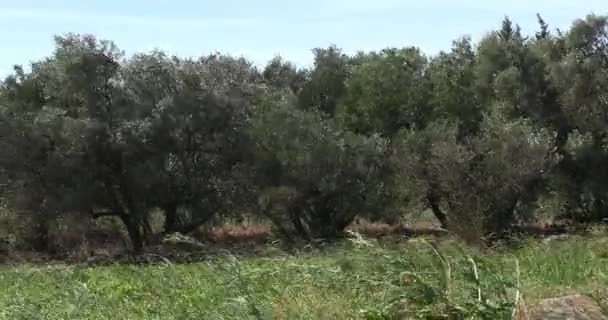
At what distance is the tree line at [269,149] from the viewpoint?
26781 mm

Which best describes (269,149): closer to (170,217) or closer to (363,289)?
(170,217)

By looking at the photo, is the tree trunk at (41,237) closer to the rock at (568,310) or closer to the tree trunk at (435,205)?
the tree trunk at (435,205)

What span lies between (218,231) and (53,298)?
2062 centimetres

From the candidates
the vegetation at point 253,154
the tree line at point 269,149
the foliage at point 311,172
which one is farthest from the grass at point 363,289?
the foliage at point 311,172

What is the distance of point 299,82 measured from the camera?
41469 millimetres

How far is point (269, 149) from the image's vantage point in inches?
1137

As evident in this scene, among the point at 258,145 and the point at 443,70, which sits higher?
the point at 443,70

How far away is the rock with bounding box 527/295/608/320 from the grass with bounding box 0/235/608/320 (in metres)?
0.18

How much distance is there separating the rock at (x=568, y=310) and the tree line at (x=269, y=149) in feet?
64.6

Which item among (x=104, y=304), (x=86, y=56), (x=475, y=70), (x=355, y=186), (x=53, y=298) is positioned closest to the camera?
(x=104, y=304)

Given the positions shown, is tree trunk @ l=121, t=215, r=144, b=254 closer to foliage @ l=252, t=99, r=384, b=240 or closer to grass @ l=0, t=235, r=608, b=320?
foliage @ l=252, t=99, r=384, b=240

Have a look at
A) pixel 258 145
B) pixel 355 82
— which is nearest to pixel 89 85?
pixel 258 145

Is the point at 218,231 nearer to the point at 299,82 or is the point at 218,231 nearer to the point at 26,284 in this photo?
the point at 299,82

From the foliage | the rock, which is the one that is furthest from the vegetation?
the rock
